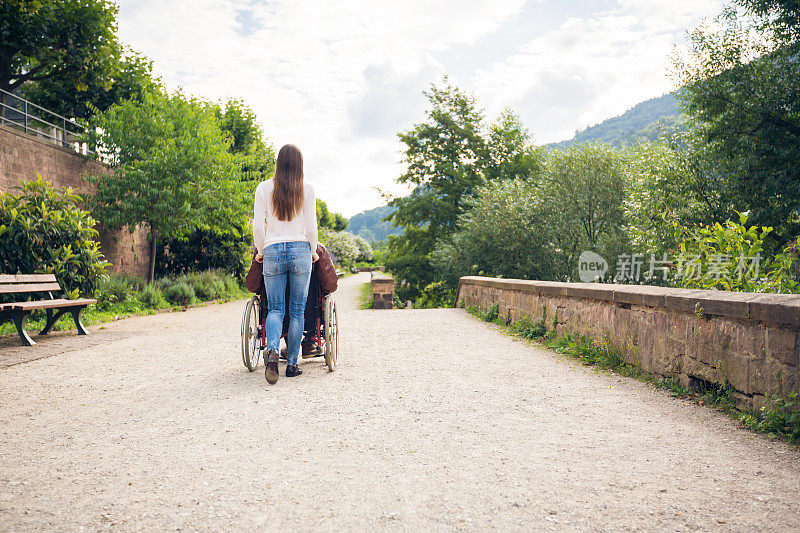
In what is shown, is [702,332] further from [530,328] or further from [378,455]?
[530,328]

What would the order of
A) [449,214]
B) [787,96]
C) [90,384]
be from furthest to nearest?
[449,214] → [787,96] → [90,384]

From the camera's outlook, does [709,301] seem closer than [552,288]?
Yes

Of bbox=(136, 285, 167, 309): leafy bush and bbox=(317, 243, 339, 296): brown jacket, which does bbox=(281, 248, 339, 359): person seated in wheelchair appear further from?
bbox=(136, 285, 167, 309): leafy bush

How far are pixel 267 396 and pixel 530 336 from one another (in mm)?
4404

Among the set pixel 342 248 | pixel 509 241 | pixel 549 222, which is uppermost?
pixel 549 222

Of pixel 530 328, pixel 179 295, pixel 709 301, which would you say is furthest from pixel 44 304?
pixel 179 295

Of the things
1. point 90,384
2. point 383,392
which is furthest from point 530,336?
point 90,384

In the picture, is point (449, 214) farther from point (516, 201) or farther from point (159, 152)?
point (159, 152)

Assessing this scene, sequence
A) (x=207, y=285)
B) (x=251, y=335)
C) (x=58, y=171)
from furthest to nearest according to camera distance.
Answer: (x=207, y=285)
(x=58, y=171)
(x=251, y=335)

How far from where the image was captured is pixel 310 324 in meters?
5.64

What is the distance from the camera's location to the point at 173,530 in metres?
2.17

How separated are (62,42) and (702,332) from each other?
80.0 ft

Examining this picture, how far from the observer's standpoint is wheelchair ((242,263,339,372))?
17.5 ft

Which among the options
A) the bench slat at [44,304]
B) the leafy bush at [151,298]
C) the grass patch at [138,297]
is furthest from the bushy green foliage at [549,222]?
the bench slat at [44,304]
